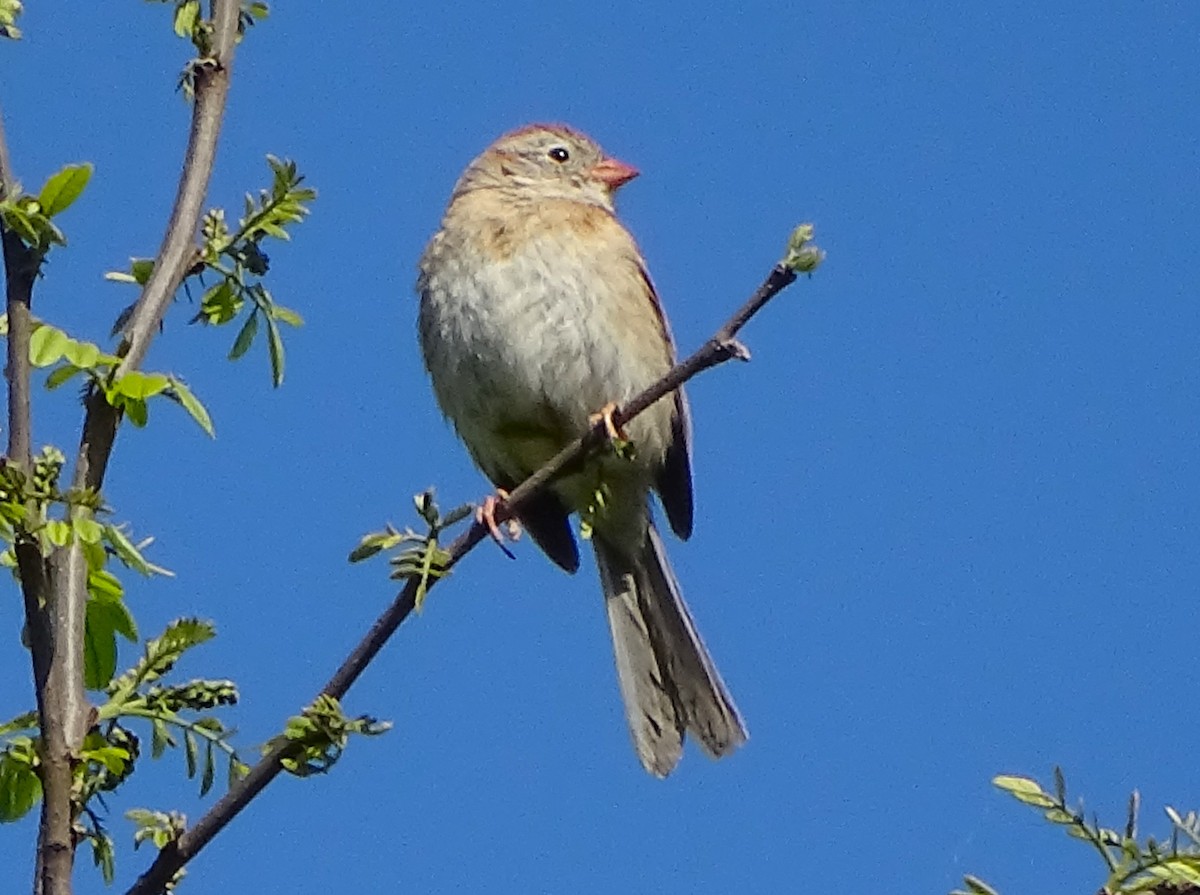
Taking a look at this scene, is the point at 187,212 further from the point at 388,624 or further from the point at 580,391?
the point at 580,391

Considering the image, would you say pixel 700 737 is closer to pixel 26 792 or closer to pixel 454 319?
pixel 454 319

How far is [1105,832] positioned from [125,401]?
122 centimetres

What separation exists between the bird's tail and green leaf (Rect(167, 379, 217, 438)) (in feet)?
9.92

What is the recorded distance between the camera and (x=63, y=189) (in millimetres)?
2383

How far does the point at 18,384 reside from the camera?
84.4 inches

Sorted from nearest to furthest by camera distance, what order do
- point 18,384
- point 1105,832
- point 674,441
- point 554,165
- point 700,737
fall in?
point 1105,832 → point 18,384 → point 700,737 → point 674,441 → point 554,165

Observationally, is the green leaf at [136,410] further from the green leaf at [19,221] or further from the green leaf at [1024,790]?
the green leaf at [1024,790]

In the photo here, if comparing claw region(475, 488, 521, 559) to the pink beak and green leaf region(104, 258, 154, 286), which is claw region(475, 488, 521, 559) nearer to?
green leaf region(104, 258, 154, 286)

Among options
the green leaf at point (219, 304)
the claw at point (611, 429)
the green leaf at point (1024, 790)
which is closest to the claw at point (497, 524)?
the claw at point (611, 429)

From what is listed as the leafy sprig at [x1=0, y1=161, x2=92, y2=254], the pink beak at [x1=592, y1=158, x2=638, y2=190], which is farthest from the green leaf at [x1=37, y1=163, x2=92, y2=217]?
the pink beak at [x1=592, y1=158, x2=638, y2=190]

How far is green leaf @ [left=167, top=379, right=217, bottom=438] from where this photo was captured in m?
2.36

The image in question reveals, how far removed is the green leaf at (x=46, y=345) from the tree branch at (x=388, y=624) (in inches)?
19.9

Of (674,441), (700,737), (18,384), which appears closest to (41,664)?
(18,384)

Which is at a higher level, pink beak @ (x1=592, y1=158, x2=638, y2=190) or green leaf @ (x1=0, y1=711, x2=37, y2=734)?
pink beak @ (x1=592, y1=158, x2=638, y2=190)
